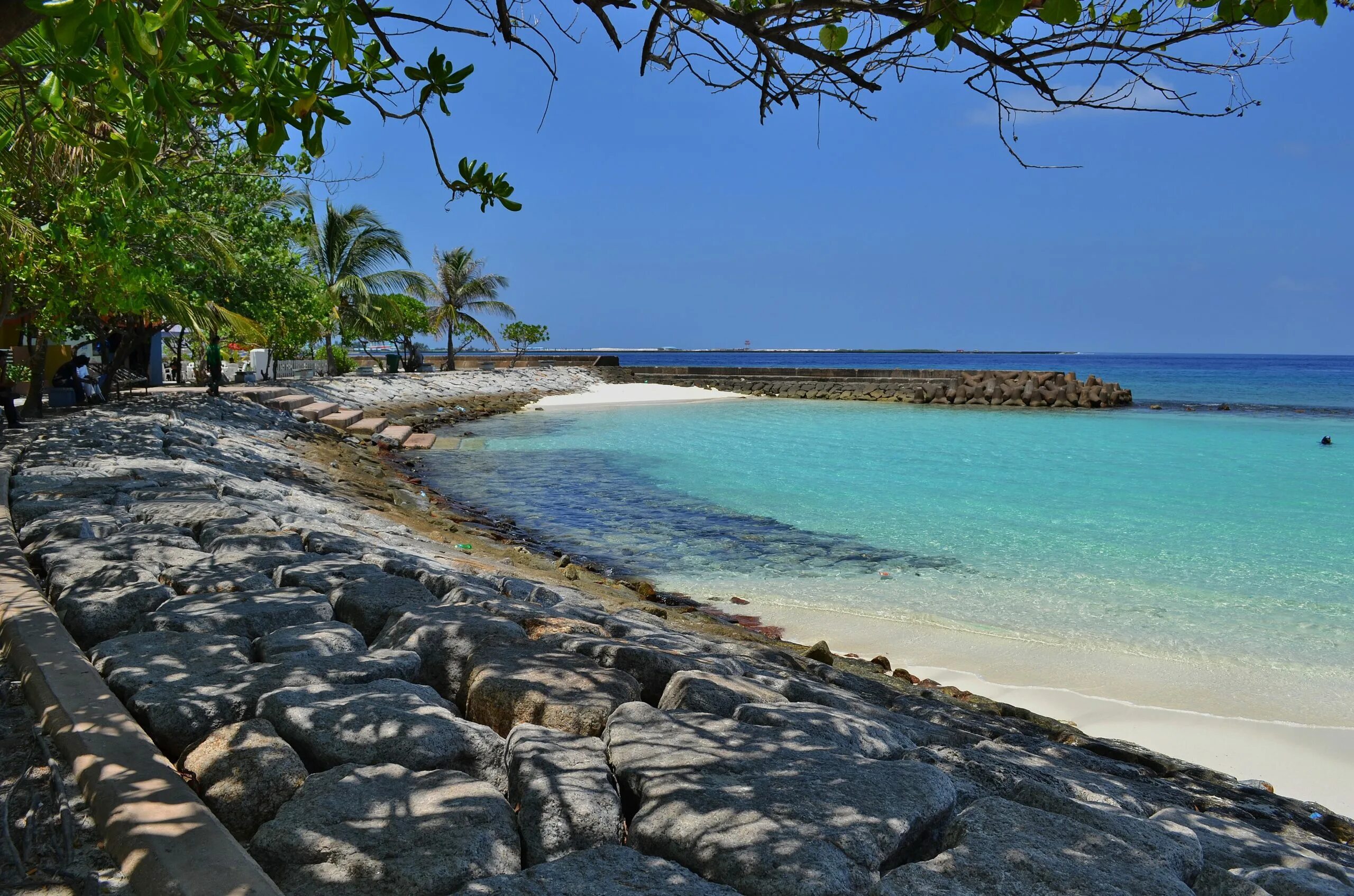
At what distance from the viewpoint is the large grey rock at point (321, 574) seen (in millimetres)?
4520

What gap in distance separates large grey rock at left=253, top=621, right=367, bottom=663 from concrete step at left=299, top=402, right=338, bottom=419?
15.9 m

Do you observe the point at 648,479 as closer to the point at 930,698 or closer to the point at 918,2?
the point at 930,698

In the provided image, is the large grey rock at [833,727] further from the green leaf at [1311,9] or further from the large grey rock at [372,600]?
the green leaf at [1311,9]

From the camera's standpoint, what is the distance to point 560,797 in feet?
7.73

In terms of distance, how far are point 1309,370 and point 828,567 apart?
9631 cm

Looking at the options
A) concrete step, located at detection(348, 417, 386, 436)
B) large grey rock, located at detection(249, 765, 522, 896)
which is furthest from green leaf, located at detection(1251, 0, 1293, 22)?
concrete step, located at detection(348, 417, 386, 436)

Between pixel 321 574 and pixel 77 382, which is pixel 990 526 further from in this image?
pixel 77 382

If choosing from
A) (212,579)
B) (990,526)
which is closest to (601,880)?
(212,579)

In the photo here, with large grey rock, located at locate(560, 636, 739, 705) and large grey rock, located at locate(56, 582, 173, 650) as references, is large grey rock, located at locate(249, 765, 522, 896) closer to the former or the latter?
large grey rock, located at locate(560, 636, 739, 705)

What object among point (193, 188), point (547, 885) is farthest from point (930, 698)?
point (193, 188)

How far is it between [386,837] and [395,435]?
56.6ft

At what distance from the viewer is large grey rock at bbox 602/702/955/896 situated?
6.81ft

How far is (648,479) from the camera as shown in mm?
14734

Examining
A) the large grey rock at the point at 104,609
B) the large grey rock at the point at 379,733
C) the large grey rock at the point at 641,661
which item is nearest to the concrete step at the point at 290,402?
the large grey rock at the point at 104,609
